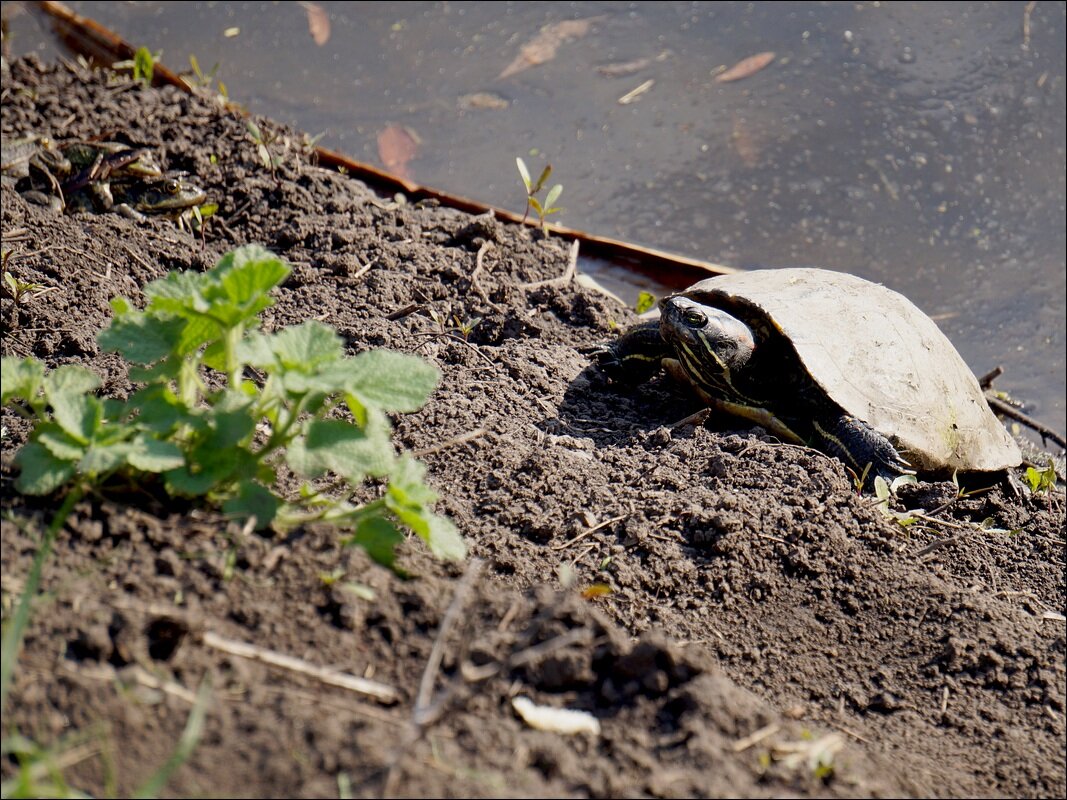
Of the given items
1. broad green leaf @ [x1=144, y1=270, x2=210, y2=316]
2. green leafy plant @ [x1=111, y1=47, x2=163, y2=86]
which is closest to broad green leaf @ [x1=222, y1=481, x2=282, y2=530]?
broad green leaf @ [x1=144, y1=270, x2=210, y2=316]

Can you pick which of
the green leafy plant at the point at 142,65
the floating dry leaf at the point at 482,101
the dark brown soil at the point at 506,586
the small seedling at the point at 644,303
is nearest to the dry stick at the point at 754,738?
the dark brown soil at the point at 506,586

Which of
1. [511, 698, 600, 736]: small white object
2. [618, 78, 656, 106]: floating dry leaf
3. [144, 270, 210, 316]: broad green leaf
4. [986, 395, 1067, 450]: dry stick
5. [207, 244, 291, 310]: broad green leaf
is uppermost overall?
[207, 244, 291, 310]: broad green leaf

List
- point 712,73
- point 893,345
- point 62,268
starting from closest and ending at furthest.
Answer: point 62,268, point 893,345, point 712,73

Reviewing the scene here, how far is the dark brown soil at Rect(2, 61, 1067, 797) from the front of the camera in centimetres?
158

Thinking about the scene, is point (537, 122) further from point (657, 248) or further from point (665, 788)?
point (665, 788)

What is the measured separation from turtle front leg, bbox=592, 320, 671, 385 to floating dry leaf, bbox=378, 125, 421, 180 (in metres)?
2.29

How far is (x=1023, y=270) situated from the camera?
551 centimetres

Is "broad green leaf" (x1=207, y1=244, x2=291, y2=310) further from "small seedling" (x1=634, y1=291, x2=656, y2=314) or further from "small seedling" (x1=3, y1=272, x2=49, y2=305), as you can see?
"small seedling" (x1=634, y1=291, x2=656, y2=314)

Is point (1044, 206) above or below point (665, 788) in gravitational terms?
below

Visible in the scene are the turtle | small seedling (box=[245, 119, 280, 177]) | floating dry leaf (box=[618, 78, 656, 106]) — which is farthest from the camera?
floating dry leaf (box=[618, 78, 656, 106])

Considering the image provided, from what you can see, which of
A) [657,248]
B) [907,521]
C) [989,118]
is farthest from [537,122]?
[907,521]

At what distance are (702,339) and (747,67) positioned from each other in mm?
3397

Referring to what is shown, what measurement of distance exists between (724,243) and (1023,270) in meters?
1.65

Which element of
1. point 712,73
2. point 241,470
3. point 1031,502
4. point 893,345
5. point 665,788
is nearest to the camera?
point 665,788
